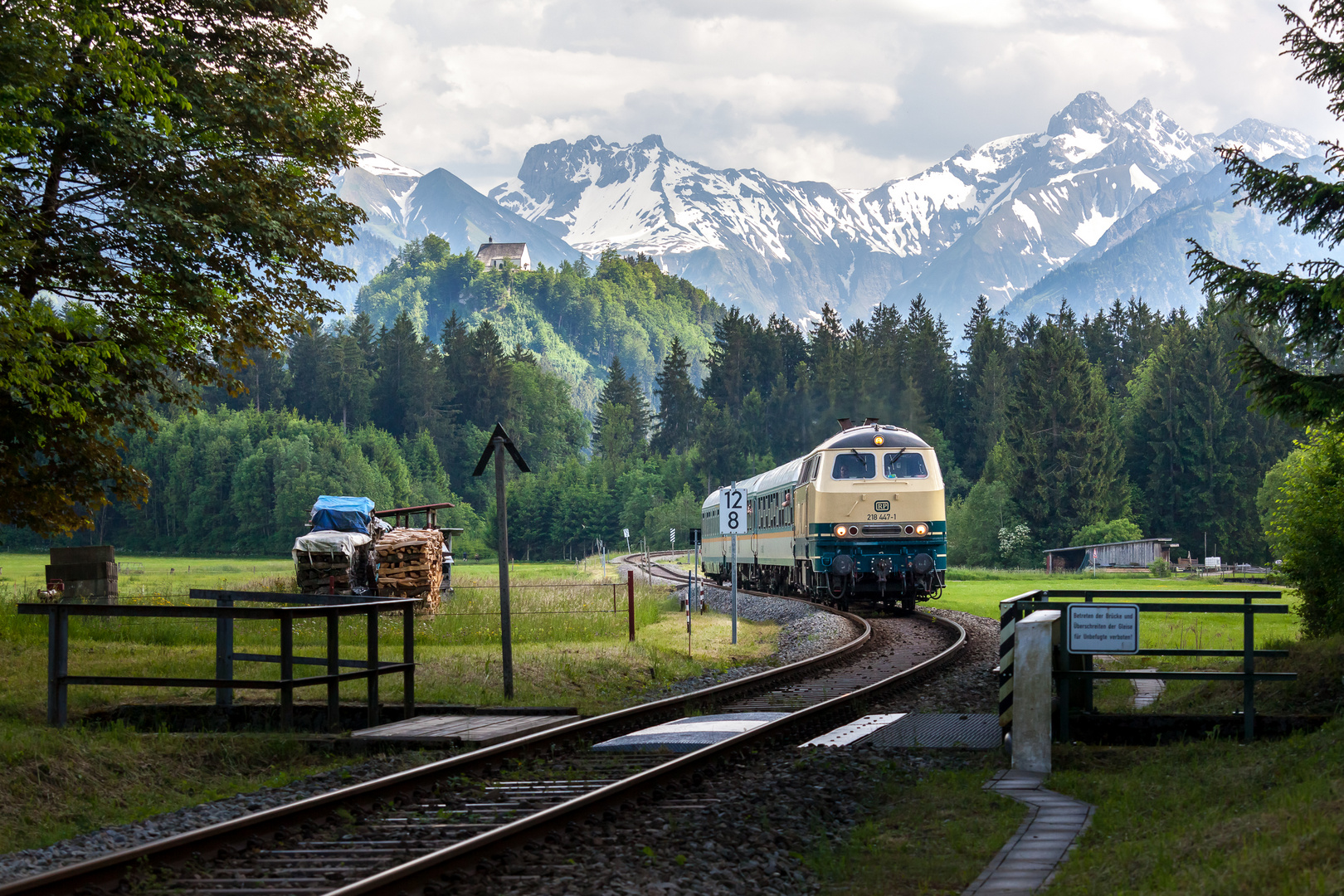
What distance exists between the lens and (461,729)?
38.6 ft

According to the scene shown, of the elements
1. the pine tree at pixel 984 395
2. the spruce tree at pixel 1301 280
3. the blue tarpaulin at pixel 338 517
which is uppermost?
the pine tree at pixel 984 395

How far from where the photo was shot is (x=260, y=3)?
76.9 feet

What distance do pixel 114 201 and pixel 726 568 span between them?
102 feet

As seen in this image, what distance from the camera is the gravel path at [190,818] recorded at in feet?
24.0

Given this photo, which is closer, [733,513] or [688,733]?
[688,733]

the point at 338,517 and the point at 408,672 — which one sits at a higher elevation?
the point at 338,517

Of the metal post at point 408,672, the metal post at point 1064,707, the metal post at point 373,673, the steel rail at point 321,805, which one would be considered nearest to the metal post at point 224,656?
the metal post at point 373,673

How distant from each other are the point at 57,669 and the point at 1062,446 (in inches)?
3126

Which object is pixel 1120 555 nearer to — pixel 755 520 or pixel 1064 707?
pixel 755 520

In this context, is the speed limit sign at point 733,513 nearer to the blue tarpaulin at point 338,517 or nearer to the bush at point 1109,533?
the blue tarpaulin at point 338,517

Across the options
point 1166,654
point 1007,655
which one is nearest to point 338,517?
point 1007,655

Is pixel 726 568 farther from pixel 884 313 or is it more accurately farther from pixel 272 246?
pixel 884 313

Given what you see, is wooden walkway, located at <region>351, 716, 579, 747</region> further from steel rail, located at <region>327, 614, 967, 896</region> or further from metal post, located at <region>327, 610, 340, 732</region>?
steel rail, located at <region>327, 614, 967, 896</region>

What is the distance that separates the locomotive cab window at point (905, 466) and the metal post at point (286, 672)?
18.0 metres
